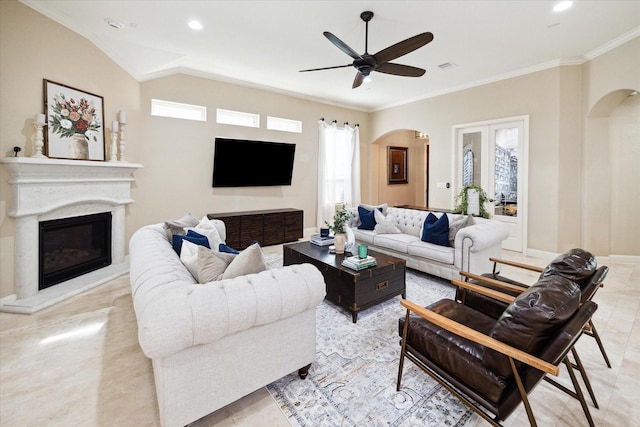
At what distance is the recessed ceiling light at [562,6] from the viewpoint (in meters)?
3.06

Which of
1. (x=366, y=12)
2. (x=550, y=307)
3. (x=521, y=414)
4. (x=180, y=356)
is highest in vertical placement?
(x=366, y=12)

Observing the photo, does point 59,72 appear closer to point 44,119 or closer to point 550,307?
point 44,119

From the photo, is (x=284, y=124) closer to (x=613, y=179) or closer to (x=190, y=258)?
(x=190, y=258)

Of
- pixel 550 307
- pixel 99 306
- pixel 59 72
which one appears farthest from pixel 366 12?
pixel 99 306

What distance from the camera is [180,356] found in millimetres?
1401

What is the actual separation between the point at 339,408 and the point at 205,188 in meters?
4.61

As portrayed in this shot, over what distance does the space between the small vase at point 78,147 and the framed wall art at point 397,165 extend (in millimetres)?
6757

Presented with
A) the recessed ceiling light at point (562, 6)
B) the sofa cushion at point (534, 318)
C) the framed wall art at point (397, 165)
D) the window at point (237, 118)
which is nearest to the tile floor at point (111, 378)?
the sofa cushion at point (534, 318)

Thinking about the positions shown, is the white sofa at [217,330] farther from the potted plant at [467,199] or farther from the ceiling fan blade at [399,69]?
the potted plant at [467,199]

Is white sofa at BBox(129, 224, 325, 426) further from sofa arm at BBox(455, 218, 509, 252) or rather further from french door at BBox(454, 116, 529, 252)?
french door at BBox(454, 116, 529, 252)

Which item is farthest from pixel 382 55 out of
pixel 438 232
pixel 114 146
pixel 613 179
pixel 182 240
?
pixel 613 179

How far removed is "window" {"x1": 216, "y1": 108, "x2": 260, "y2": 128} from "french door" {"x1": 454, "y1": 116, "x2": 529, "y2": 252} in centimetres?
411

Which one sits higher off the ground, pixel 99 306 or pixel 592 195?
pixel 592 195

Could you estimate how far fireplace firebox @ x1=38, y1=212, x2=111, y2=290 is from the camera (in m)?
3.33
